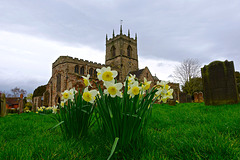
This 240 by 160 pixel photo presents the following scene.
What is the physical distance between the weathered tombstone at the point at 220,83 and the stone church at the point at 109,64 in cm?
1747

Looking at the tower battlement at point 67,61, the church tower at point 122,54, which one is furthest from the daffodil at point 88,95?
the church tower at point 122,54

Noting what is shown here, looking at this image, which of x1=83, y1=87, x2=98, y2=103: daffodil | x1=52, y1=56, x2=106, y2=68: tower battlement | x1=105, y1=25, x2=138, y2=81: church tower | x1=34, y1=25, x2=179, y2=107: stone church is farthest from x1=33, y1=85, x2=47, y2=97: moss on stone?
x1=83, y1=87, x2=98, y2=103: daffodil

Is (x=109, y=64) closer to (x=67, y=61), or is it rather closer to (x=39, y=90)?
(x=67, y=61)

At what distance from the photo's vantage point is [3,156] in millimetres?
1554

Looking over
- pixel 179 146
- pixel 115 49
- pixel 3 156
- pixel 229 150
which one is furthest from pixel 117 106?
pixel 115 49

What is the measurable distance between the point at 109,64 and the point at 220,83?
30482 millimetres

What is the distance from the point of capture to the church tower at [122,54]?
33688mm

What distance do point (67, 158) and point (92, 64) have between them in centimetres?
3074

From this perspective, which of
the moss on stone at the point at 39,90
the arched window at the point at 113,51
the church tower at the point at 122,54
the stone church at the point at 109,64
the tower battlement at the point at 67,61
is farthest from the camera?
the moss on stone at the point at 39,90

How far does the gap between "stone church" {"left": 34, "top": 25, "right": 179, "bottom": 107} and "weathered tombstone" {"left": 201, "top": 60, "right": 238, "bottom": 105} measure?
17.5 m

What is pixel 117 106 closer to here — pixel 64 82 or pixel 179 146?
pixel 179 146

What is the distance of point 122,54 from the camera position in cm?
3409

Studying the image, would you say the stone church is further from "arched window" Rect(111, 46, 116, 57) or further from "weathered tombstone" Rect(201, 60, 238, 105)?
"weathered tombstone" Rect(201, 60, 238, 105)

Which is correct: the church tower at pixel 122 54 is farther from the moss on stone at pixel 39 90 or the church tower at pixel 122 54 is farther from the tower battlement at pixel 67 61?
the moss on stone at pixel 39 90
